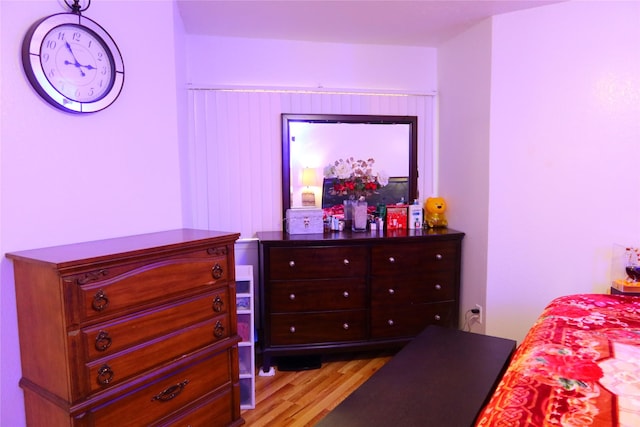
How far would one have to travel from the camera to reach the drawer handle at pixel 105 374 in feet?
4.72

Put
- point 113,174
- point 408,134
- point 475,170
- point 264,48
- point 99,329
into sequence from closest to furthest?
point 99,329 < point 113,174 < point 475,170 < point 264,48 < point 408,134

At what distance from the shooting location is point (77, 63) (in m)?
1.68

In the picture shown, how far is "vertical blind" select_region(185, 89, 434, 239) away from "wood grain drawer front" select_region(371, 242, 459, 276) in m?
0.84

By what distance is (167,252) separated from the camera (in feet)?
5.36

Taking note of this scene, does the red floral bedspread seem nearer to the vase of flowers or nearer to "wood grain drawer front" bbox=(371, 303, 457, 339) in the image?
"wood grain drawer front" bbox=(371, 303, 457, 339)

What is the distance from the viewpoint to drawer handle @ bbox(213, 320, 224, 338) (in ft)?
6.07

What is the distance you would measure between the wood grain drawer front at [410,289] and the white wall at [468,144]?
0.18 m

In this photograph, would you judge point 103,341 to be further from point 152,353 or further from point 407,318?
point 407,318

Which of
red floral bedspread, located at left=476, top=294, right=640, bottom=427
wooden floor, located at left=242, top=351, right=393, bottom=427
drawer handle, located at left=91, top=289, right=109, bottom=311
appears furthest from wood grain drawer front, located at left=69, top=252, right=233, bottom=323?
red floral bedspread, located at left=476, top=294, right=640, bottom=427

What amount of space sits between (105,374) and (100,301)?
28 centimetres

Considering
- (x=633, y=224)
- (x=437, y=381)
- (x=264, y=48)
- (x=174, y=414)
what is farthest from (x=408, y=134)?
(x=174, y=414)

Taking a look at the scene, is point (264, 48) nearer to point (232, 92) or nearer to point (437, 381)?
point (232, 92)

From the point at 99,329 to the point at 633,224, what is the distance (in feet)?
10.1

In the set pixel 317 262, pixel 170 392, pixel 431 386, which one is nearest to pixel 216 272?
pixel 170 392
